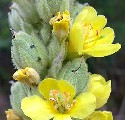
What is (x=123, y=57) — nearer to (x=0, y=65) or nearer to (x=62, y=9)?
(x=0, y=65)

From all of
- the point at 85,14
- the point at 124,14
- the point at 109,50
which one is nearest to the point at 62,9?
the point at 85,14

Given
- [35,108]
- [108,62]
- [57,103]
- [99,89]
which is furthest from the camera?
[108,62]

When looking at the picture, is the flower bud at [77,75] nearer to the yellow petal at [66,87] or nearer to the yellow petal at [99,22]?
the yellow petal at [66,87]

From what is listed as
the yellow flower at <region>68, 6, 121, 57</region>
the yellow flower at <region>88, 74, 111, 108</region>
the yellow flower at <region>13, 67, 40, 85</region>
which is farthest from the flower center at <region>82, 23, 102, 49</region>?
the yellow flower at <region>13, 67, 40, 85</region>

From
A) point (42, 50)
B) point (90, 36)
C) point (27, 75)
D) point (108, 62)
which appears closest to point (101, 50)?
point (90, 36)

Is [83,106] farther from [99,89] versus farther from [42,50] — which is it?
[42,50]

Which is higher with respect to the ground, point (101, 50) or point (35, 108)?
point (101, 50)
